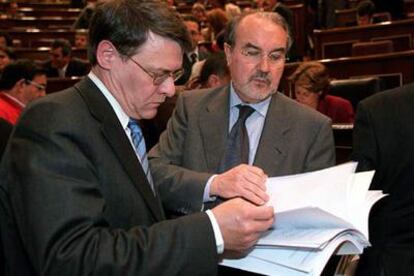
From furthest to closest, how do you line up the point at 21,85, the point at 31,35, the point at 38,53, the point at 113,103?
the point at 31,35
the point at 38,53
the point at 21,85
the point at 113,103

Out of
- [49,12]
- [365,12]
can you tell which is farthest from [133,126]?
[49,12]

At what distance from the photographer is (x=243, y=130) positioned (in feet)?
7.09

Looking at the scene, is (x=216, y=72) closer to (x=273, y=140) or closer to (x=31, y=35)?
(x=273, y=140)

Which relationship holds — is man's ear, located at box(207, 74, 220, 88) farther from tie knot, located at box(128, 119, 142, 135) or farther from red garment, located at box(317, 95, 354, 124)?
tie knot, located at box(128, 119, 142, 135)

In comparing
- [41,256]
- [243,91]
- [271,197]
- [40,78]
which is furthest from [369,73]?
[41,256]

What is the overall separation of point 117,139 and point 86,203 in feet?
0.67

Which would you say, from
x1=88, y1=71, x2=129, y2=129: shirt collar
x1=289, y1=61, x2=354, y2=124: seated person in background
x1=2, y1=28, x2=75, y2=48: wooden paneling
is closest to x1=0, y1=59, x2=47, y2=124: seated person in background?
x1=289, y1=61, x2=354, y2=124: seated person in background

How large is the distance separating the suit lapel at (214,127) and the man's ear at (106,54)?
729 millimetres

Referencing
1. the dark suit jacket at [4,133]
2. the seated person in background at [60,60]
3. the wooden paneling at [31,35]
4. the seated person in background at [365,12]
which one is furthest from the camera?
the wooden paneling at [31,35]

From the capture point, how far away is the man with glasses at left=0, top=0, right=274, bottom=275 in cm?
124

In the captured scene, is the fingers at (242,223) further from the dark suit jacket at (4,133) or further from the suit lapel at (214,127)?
Result: the dark suit jacket at (4,133)

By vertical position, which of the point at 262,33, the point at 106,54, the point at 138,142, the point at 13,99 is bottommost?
the point at 13,99

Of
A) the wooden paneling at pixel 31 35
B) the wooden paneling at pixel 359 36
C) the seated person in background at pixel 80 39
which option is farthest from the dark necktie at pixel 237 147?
the wooden paneling at pixel 31 35

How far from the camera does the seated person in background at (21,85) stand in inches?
172
